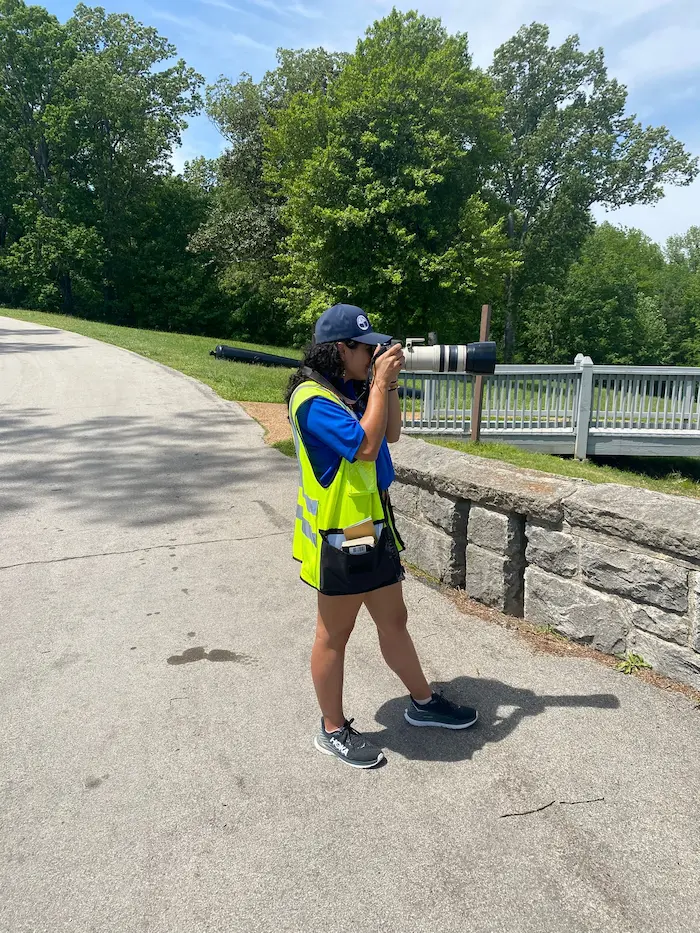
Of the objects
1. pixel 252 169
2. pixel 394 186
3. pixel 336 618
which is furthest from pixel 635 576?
pixel 252 169

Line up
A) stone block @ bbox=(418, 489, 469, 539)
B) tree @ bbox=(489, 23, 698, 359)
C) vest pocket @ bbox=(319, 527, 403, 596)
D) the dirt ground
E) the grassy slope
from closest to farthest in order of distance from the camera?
vest pocket @ bbox=(319, 527, 403, 596) < stone block @ bbox=(418, 489, 469, 539) < the dirt ground < the grassy slope < tree @ bbox=(489, 23, 698, 359)

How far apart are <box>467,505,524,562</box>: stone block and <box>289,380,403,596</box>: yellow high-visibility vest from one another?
141 centimetres

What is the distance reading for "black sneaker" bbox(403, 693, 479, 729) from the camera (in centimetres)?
286

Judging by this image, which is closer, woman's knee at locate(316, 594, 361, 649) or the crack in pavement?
woman's knee at locate(316, 594, 361, 649)

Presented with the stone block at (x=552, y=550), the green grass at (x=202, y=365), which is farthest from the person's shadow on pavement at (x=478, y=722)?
the green grass at (x=202, y=365)

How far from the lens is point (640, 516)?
3141mm

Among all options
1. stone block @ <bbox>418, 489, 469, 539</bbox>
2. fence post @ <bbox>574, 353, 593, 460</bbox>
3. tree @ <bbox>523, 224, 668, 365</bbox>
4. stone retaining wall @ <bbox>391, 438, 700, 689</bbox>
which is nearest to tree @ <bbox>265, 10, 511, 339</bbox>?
fence post @ <bbox>574, 353, 593, 460</bbox>

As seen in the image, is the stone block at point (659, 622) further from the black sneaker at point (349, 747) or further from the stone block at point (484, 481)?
the black sneaker at point (349, 747)

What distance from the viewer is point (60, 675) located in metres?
3.32

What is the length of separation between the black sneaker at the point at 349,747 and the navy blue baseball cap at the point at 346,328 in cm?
146

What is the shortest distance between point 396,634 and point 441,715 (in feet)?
1.38

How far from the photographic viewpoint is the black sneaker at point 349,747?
2625 millimetres

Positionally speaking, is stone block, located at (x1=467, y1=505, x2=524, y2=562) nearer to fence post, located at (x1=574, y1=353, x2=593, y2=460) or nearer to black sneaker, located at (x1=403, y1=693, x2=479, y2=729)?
black sneaker, located at (x1=403, y1=693, x2=479, y2=729)

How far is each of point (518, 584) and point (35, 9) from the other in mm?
44291
